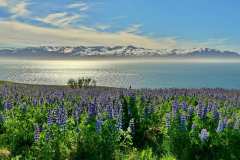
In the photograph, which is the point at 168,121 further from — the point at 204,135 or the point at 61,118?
the point at 61,118

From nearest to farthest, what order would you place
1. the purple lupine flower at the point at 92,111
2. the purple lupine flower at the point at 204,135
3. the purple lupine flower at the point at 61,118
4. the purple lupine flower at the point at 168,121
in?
the purple lupine flower at the point at 204,135
the purple lupine flower at the point at 61,118
the purple lupine flower at the point at 168,121
the purple lupine flower at the point at 92,111

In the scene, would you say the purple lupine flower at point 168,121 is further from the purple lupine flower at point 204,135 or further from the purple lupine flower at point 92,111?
the purple lupine flower at point 92,111

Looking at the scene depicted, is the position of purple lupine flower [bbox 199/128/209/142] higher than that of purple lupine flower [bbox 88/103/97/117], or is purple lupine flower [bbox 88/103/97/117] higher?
purple lupine flower [bbox 88/103/97/117]

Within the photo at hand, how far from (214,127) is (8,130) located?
18.2 ft

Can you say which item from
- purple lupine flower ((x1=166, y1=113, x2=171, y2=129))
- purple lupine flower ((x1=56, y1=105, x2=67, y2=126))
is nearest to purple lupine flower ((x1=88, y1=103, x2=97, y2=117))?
purple lupine flower ((x1=56, y1=105, x2=67, y2=126))

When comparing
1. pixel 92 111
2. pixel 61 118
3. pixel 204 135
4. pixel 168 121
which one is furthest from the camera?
pixel 92 111

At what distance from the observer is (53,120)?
10180mm

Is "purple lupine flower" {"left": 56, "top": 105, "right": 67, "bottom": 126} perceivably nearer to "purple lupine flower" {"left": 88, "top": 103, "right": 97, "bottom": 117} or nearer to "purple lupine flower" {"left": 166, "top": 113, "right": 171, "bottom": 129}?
"purple lupine flower" {"left": 88, "top": 103, "right": 97, "bottom": 117}

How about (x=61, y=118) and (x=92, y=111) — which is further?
(x=92, y=111)

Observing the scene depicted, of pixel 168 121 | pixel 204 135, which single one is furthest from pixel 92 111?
pixel 204 135

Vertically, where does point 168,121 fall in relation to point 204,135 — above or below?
above

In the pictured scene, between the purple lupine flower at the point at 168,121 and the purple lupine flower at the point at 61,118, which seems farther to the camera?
the purple lupine flower at the point at 168,121

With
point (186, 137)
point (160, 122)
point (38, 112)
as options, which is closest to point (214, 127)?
point (186, 137)

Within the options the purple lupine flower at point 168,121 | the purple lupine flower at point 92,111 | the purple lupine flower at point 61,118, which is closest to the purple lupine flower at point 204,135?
the purple lupine flower at point 168,121
